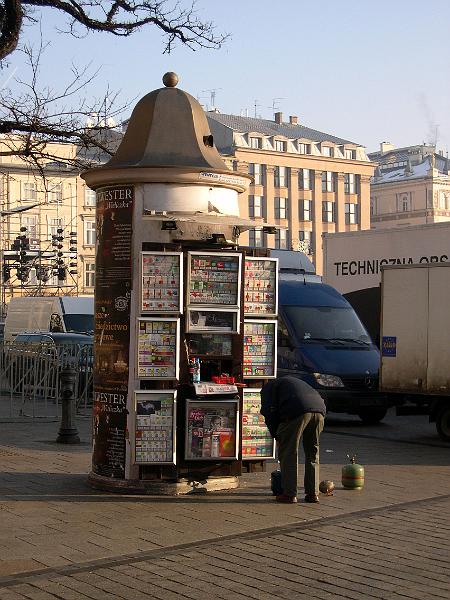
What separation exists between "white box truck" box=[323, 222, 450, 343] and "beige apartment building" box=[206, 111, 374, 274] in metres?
83.1

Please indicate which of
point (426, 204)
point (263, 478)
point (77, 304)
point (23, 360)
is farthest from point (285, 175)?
point (263, 478)

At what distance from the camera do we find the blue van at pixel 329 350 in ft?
61.7

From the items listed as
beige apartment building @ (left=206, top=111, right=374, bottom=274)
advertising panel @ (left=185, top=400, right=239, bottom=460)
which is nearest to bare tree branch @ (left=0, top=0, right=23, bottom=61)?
advertising panel @ (left=185, top=400, right=239, bottom=460)

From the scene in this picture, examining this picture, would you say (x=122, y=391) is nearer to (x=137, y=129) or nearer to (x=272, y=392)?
(x=272, y=392)

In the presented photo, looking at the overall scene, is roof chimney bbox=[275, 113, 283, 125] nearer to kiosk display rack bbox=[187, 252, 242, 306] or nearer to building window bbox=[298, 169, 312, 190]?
building window bbox=[298, 169, 312, 190]

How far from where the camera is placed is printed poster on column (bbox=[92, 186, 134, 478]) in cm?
1092

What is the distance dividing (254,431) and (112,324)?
74.1 inches

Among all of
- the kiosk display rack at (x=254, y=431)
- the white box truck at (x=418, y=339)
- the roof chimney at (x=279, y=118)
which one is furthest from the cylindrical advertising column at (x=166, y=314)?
the roof chimney at (x=279, y=118)

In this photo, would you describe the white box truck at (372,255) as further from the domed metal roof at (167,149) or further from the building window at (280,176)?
the building window at (280,176)

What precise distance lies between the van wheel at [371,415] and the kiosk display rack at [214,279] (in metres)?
8.60

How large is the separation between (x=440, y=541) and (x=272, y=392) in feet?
7.86

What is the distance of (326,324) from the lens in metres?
20.2

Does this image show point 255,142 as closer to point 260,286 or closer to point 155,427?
point 260,286

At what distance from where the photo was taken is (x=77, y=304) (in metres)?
31.1
